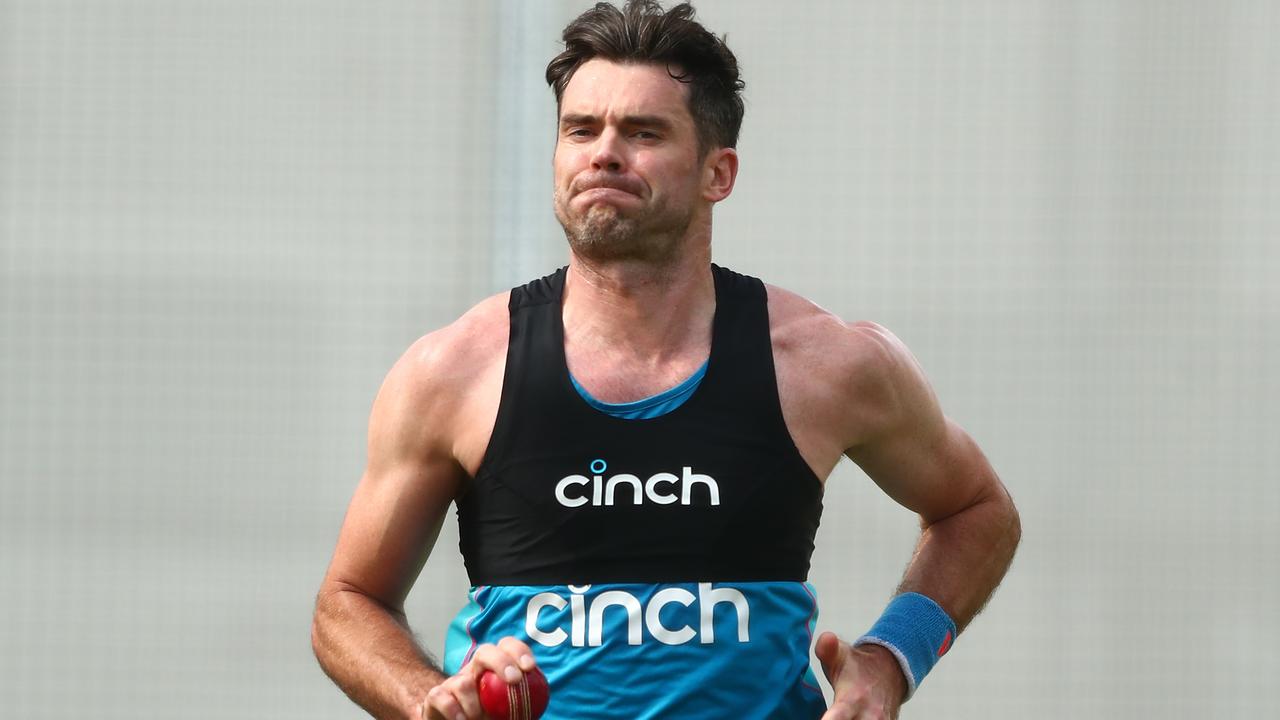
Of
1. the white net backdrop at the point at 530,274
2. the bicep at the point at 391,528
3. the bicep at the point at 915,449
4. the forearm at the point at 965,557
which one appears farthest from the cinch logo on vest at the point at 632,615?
the white net backdrop at the point at 530,274

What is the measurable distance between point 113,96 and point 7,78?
233 mm

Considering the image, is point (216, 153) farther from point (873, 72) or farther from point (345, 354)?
point (873, 72)

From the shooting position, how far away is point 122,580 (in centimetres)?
334

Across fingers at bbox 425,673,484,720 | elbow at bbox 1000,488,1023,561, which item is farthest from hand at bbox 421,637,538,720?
elbow at bbox 1000,488,1023,561

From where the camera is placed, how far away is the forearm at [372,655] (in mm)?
1900

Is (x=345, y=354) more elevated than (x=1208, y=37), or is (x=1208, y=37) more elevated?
(x=1208, y=37)

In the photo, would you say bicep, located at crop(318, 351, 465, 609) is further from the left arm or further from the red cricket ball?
the left arm

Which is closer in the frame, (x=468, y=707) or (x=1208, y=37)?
(x=468, y=707)

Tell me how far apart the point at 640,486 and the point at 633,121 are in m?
0.47

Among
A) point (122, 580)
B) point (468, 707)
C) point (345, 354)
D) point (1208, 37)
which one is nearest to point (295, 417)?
point (345, 354)

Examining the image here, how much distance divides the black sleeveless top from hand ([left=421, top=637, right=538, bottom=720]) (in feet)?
0.85

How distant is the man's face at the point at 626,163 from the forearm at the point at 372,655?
552 millimetres

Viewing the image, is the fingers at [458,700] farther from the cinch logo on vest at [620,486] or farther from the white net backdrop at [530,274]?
the white net backdrop at [530,274]

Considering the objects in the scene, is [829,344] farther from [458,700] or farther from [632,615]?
[458,700]
